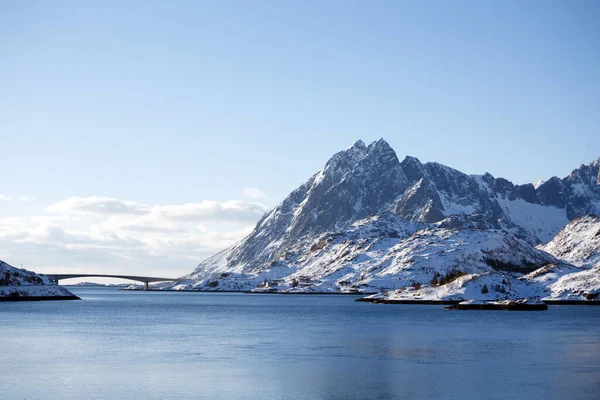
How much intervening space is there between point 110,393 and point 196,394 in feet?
24.2

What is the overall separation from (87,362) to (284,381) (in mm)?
27084

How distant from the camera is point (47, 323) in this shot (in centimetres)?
16812

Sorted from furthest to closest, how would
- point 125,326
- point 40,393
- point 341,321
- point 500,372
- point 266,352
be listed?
point 341,321, point 125,326, point 266,352, point 500,372, point 40,393

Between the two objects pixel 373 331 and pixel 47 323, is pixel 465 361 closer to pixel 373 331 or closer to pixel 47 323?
pixel 373 331

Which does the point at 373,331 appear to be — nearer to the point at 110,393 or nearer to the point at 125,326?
Result: the point at 125,326

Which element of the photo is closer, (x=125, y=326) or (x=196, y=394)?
(x=196, y=394)

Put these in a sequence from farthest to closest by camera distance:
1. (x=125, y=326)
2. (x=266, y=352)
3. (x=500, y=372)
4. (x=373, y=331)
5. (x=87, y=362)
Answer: (x=125, y=326)
(x=373, y=331)
(x=266, y=352)
(x=87, y=362)
(x=500, y=372)

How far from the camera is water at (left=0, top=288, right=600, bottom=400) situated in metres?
72.4

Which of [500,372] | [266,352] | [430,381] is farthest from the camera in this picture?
[266,352]

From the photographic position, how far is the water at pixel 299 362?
72.4 metres

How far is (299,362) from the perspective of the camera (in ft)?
313

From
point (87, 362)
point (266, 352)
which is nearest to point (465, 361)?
point (266, 352)

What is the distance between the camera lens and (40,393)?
70.4 meters

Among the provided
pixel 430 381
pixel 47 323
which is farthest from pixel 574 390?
pixel 47 323
